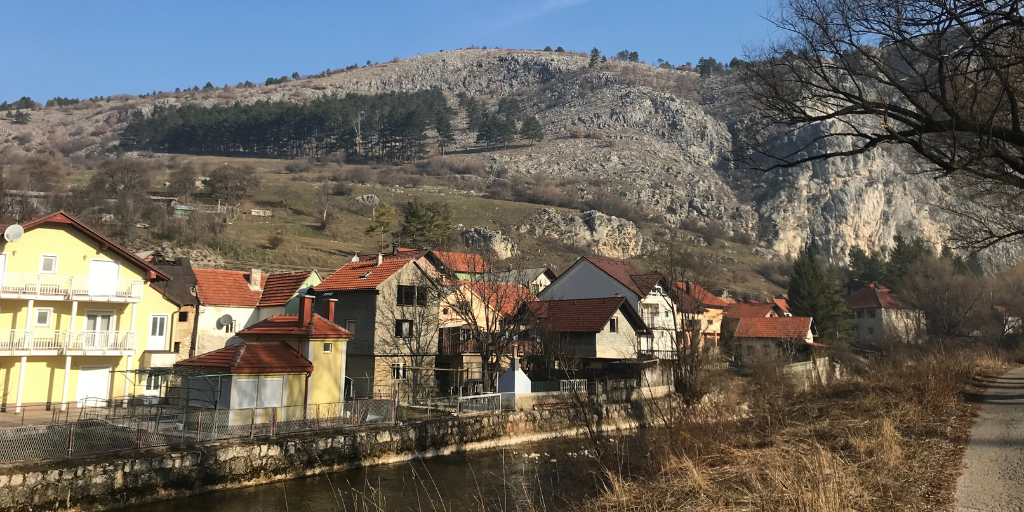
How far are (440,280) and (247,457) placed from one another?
19.8m

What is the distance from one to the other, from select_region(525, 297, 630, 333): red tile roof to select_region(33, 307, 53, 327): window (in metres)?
24.1

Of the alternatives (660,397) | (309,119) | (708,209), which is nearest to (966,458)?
(660,397)

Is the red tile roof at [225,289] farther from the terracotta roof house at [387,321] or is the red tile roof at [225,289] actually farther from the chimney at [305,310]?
the chimney at [305,310]

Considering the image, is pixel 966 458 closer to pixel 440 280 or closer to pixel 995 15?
pixel 995 15

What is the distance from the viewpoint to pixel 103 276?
31.2 m

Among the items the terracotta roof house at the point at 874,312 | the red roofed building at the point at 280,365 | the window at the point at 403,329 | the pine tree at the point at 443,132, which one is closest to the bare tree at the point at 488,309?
the window at the point at 403,329

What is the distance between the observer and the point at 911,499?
7.84 m

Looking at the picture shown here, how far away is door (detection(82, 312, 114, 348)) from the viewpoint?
29.2m

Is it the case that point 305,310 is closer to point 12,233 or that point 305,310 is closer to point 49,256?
point 49,256

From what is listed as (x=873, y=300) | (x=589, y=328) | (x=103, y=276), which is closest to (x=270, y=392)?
(x=103, y=276)

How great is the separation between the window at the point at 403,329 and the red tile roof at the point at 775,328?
34584 millimetres

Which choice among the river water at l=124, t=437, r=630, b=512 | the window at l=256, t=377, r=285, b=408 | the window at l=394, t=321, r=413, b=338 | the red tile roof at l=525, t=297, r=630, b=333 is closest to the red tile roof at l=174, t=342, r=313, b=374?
the window at l=256, t=377, r=285, b=408

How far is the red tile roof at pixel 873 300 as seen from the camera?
83.2 metres

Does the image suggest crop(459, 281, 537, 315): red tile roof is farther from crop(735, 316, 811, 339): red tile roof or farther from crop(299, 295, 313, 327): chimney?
crop(735, 316, 811, 339): red tile roof
